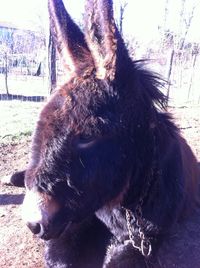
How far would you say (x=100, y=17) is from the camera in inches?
86.2

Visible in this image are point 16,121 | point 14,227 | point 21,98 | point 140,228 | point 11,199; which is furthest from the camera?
point 21,98

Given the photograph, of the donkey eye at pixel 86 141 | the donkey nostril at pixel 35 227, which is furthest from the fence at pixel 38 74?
the donkey nostril at pixel 35 227

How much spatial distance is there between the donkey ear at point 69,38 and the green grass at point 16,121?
106 inches

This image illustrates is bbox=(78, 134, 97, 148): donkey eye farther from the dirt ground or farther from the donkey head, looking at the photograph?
the dirt ground

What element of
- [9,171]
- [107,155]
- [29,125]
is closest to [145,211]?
[107,155]

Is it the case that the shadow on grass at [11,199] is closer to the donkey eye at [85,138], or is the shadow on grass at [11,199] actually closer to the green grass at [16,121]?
the green grass at [16,121]

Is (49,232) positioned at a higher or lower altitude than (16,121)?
higher

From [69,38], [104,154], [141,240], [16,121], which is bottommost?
[16,121]

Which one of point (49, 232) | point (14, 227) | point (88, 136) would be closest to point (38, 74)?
point (14, 227)

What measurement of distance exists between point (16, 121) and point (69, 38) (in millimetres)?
5998

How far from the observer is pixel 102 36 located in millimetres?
2283

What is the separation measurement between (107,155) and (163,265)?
1634 mm

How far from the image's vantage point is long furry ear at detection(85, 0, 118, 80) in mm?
2143

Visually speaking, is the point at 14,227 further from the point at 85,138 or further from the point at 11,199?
the point at 85,138
